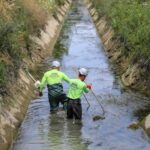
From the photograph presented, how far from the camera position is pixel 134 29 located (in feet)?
76.4

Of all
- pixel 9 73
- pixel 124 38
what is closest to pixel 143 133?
pixel 9 73

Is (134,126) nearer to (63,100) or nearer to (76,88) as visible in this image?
(76,88)

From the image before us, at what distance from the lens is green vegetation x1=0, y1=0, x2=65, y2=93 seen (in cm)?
1777

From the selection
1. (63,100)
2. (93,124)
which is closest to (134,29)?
(63,100)

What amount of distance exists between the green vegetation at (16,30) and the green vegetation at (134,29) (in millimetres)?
4381

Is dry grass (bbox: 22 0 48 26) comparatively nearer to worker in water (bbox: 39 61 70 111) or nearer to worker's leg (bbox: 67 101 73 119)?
worker in water (bbox: 39 61 70 111)

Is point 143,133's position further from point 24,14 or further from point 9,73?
point 24,14

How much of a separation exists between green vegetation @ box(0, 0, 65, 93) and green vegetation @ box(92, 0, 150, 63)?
4.38 meters

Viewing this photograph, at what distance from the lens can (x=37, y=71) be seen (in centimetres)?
2283

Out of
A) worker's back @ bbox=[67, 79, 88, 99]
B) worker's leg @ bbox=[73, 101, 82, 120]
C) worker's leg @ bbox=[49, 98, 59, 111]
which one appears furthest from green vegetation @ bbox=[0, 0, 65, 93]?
worker's leg @ bbox=[73, 101, 82, 120]

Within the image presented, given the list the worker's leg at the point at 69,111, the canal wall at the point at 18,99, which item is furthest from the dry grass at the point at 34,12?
the worker's leg at the point at 69,111

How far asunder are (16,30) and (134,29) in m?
5.67

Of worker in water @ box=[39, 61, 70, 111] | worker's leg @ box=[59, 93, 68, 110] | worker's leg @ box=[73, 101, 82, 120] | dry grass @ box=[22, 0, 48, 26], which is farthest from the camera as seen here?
dry grass @ box=[22, 0, 48, 26]

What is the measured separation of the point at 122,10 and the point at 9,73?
11.2 meters
